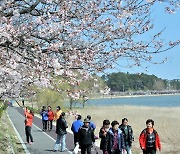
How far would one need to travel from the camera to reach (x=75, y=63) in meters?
8.14

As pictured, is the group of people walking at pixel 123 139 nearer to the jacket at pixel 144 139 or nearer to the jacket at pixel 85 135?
the jacket at pixel 144 139

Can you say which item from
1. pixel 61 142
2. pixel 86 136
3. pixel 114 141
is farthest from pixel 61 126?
pixel 114 141

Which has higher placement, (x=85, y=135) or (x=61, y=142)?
(x=85, y=135)

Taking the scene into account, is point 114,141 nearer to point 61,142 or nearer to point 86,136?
point 86,136

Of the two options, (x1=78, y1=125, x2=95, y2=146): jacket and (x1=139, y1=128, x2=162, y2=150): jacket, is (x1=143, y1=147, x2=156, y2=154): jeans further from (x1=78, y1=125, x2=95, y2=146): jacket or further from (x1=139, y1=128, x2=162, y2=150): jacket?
(x1=78, y1=125, x2=95, y2=146): jacket

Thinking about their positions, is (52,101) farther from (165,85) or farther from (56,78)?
(165,85)

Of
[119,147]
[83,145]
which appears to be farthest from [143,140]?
[83,145]

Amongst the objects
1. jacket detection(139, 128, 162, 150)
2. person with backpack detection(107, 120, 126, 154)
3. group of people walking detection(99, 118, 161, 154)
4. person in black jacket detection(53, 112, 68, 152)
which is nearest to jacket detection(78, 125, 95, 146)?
group of people walking detection(99, 118, 161, 154)

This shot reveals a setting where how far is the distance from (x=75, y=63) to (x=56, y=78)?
72cm

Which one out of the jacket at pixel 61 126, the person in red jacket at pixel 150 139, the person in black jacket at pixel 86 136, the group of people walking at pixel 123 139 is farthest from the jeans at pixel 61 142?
the person in red jacket at pixel 150 139

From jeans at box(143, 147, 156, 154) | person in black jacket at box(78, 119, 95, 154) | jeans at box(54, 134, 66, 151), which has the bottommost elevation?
jeans at box(54, 134, 66, 151)

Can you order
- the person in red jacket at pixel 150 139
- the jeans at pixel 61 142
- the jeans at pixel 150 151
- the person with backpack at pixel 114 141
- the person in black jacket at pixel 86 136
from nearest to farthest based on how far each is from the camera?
the person with backpack at pixel 114 141 → the person in red jacket at pixel 150 139 → the jeans at pixel 150 151 → the person in black jacket at pixel 86 136 → the jeans at pixel 61 142

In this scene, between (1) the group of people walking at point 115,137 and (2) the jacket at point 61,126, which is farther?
(2) the jacket at point 61,126

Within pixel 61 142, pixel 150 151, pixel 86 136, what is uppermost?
pixel 86 136
